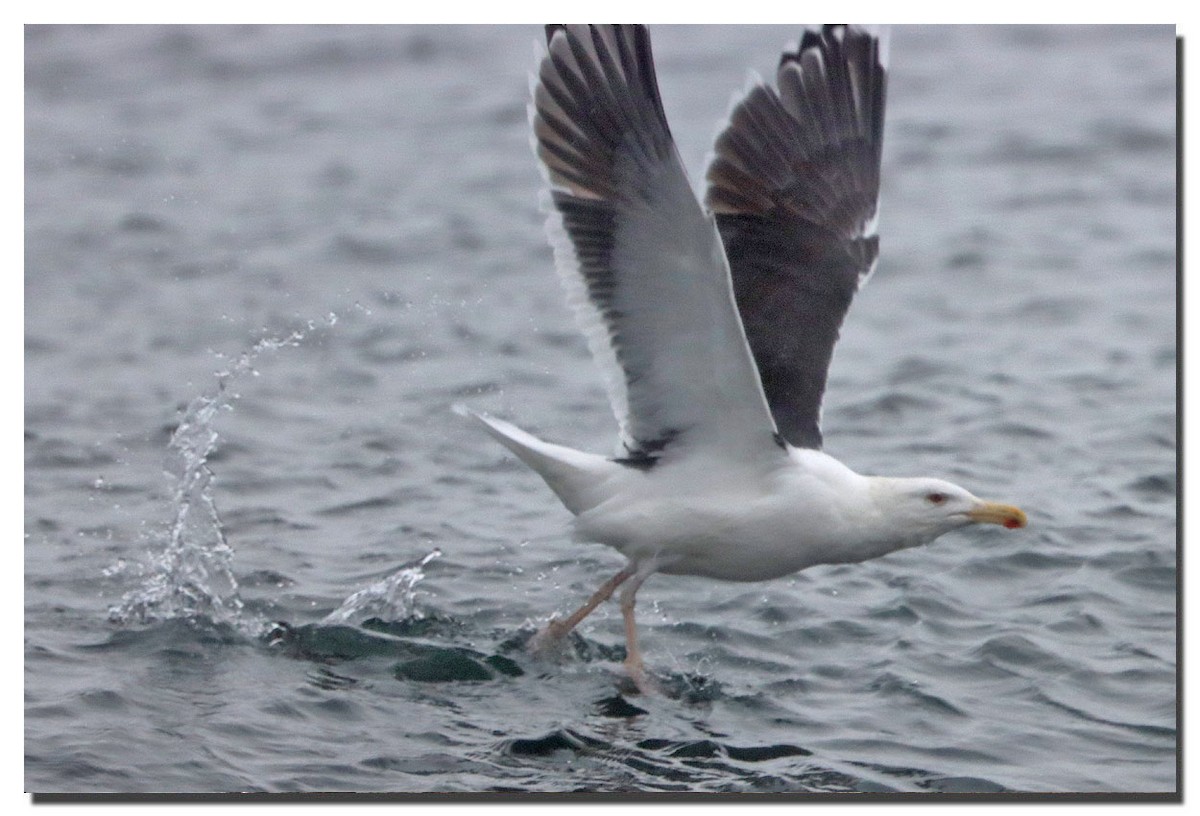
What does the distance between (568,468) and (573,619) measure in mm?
466

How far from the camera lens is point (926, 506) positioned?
486 cm

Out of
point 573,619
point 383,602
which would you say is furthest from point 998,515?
point 383,602

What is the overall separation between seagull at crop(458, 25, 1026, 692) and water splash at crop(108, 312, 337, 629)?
84 centimetres

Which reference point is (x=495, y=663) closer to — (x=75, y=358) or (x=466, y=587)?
(x=466, y=587)

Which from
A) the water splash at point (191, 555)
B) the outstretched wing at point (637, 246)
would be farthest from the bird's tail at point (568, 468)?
the water splash at point (191, 555)

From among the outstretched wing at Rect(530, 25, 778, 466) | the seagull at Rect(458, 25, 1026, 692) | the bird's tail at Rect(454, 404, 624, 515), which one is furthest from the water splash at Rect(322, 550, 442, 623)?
the outstretched wing at Rect(530, 25, 778, 466)

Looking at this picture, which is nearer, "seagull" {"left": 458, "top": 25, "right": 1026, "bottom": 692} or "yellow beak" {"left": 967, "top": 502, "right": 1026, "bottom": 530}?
"seagull" {"left": 458, "top": 25, "right": 1026, "bottom": 692}

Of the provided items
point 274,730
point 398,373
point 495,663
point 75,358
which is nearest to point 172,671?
point 274,730

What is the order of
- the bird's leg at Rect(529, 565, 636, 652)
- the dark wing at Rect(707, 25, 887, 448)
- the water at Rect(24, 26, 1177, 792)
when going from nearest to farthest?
the water at Rect(24, 26, 1177, 792) < the bird's leg at Rect(529, 565, 636, 652) < the dark wing at Rect(707, 25, 887, 448)

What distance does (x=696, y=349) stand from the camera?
450 cm

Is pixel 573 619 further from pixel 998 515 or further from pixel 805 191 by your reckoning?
pixel 805 191

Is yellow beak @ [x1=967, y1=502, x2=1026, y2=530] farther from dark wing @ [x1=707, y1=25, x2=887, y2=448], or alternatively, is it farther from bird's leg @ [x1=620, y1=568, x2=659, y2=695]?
bird's leg @ [x1=620, y1=568, x2=659, y2=695]

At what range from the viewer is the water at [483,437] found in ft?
15.4

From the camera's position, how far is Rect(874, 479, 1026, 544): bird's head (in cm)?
485
